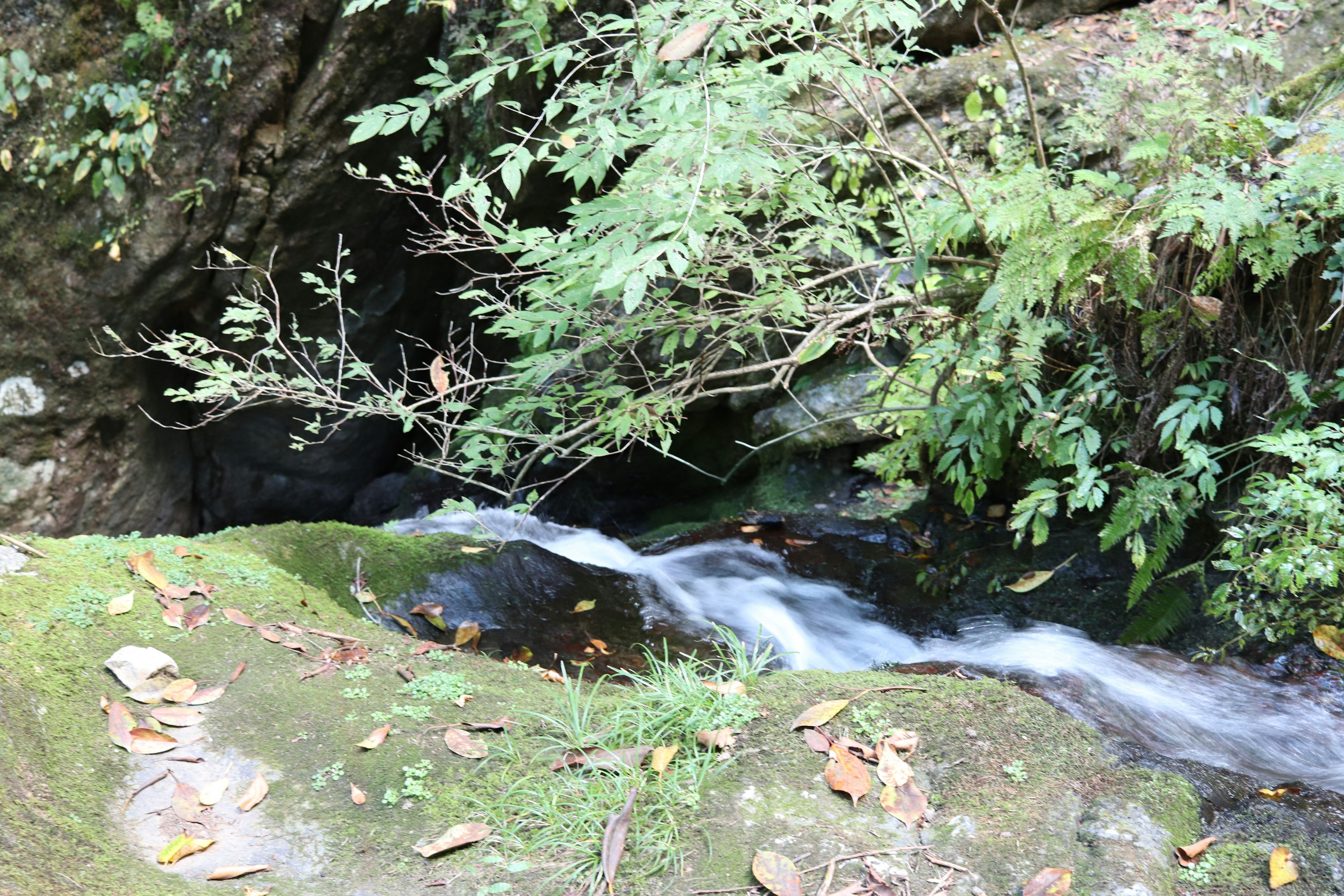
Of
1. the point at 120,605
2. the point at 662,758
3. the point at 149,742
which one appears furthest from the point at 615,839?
the point at 120,605

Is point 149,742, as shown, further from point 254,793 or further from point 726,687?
point 726,687

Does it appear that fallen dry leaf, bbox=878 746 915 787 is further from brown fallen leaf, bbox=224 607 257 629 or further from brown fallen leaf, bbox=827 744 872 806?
brown fallen leaf, bbox=224 607 257 629

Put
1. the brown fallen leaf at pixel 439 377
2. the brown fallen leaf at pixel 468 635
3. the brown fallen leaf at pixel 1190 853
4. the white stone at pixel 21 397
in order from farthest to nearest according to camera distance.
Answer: the white stone at pixel 21 397, the brown fallen leaf at pixel 468 635, the brown fallen leaf at pixel 439 377, the brown fallen leaf at pixel 1190 853

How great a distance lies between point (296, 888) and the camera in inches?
81.4

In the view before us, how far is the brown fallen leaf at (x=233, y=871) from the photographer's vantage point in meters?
2.08

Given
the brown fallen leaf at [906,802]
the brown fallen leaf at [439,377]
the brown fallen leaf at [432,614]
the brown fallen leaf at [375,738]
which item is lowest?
the brown fallen leaf at [432,614]

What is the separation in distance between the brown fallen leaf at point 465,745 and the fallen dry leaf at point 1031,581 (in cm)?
313

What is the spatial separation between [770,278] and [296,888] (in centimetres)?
377

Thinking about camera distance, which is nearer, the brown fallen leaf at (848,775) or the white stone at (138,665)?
the brown fallen leaf at (848,775)

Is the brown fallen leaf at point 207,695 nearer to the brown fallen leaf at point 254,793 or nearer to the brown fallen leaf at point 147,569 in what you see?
the brown fallen leaf at point 254,793

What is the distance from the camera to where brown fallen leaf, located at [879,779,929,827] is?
2.28 m

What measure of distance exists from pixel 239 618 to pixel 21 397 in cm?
599

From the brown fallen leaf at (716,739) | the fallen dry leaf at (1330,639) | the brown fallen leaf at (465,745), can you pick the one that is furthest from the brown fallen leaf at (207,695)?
the fallen dry leaf at (1330,639)

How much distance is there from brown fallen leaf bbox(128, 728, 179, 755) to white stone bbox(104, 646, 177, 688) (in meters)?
0.22
